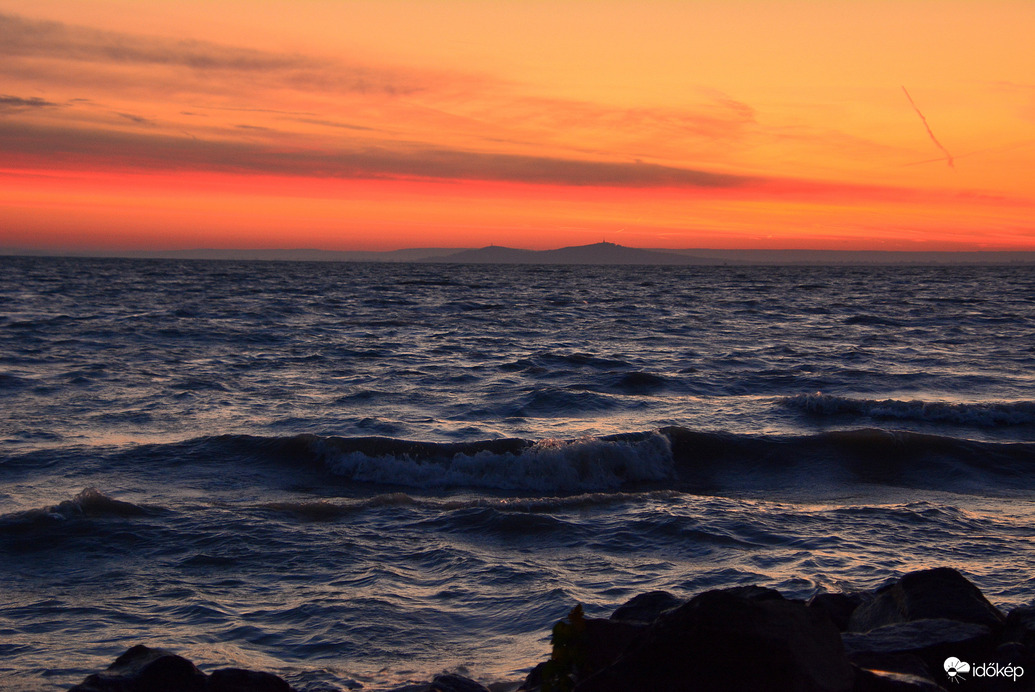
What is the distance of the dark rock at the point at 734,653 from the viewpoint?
12.6ft

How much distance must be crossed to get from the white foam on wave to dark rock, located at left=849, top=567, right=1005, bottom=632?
6007 millimetres

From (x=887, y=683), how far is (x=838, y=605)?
2198 millimetres

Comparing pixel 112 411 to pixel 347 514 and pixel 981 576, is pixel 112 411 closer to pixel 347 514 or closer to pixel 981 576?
pixel 347 514

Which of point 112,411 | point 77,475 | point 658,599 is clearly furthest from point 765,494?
point 112,411

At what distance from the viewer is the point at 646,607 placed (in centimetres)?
566

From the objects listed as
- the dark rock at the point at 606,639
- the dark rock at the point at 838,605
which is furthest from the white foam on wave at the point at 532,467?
the dark rock at the point at 606,639

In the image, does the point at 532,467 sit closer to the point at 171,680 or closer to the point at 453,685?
the point at 453,685

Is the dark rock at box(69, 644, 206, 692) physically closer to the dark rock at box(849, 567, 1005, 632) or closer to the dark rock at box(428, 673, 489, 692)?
the dark rock at box(428, 673, 489, 692)

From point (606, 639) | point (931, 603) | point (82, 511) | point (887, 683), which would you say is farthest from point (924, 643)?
point (82, 511)

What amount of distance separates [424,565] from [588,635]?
341cm

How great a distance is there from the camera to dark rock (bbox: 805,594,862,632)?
5.94 meters

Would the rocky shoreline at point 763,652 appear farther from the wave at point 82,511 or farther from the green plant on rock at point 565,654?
the wave at point 82,511

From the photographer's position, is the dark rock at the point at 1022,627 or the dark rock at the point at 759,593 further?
the dark rock at the point at 1022,627

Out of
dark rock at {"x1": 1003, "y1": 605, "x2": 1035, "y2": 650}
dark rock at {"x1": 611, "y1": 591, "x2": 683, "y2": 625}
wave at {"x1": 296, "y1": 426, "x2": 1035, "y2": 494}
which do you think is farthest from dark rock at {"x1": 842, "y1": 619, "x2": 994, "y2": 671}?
wave at {"x1": 296, "y1": 426, "x2": 1035, "y2": 494}
